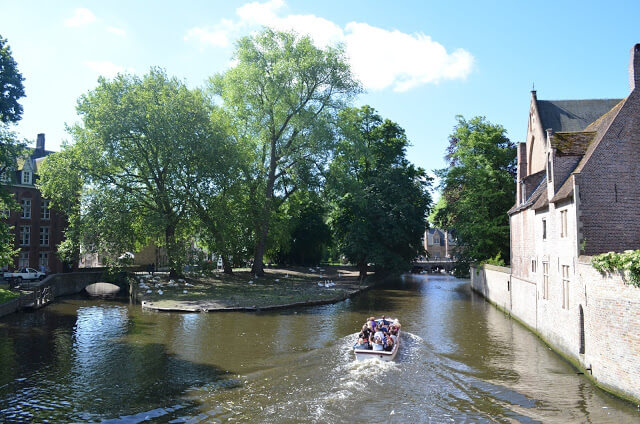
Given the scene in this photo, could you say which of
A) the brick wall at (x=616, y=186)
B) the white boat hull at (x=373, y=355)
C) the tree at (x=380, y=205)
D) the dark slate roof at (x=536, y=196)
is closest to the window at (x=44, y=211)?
the tree at (x=380, y=205)

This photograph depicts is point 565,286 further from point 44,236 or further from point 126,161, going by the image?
point 44,236

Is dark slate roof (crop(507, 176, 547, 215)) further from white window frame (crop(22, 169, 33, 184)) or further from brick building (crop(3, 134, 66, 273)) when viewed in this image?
white window frame (crop(22, 169, 33, 184))

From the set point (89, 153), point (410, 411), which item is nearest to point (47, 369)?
point (410, 411)

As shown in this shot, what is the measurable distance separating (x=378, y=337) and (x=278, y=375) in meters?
4.61

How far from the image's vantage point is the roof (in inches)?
901

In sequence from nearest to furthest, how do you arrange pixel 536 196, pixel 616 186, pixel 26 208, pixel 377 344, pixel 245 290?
1. pixel 377 344
2. pixel 616 186
3. pixel 536 196
4. pixel 245 290
5. pixel 26 208

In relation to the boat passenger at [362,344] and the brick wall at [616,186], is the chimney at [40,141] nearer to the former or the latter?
the boat passenger at [362,344]

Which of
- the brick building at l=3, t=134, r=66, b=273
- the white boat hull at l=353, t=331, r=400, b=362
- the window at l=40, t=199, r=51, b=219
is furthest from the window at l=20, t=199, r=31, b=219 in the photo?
the white boat hull at l=353, t=331, r=400, b=362

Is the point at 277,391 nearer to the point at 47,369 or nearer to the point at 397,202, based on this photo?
the point at 47,369

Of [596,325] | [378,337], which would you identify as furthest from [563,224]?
[378,337]

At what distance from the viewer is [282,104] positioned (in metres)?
46.0

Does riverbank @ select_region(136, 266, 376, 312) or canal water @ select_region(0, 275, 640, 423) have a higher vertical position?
riverbank @ select_region(136, 266, 376, 312)

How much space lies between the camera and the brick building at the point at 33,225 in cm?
5075

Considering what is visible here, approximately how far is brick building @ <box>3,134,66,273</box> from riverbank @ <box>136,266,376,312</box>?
13.8 meters
